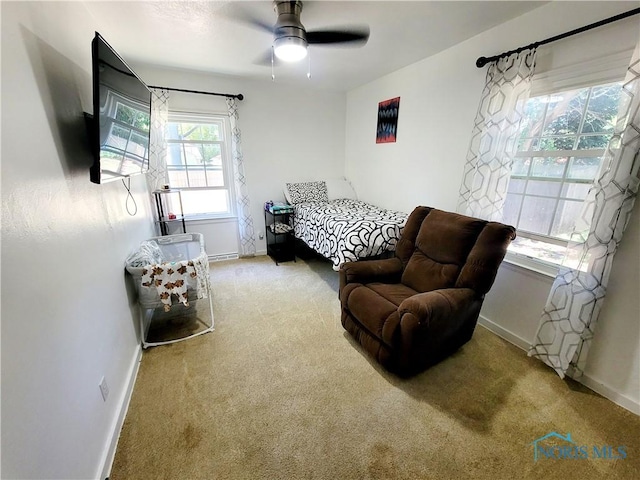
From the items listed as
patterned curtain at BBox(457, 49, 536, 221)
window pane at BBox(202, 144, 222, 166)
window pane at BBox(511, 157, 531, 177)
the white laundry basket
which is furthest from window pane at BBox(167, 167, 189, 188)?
window pane at BBox(511, 157, 531, 177)

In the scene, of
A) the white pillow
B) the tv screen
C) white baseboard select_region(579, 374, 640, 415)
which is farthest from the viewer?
the white pillow

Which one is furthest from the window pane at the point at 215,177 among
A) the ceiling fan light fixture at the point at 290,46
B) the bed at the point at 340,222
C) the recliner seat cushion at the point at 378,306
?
the recliner seat cushion at the point at 378,306

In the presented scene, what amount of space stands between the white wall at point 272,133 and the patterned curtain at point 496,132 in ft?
7.84

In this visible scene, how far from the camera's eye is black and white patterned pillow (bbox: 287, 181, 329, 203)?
3.97 meters

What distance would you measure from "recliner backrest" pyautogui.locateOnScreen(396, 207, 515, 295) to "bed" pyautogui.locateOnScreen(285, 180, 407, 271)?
31cm

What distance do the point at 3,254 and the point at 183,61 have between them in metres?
2.88

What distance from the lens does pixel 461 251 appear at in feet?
6.39

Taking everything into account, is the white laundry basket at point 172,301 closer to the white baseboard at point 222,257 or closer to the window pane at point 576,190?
the white baseboard at point 222,257

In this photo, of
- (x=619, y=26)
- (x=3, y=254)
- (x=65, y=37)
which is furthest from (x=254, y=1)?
(x=619, y=26)

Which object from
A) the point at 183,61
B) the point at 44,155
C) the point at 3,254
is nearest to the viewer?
the point at 3,254

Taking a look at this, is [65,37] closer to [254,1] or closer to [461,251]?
[254,1]

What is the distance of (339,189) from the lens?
13.8 ft

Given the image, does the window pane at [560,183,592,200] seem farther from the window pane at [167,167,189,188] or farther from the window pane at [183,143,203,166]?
the window pane at [167,167,189,188]

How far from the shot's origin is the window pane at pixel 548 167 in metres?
1.93
